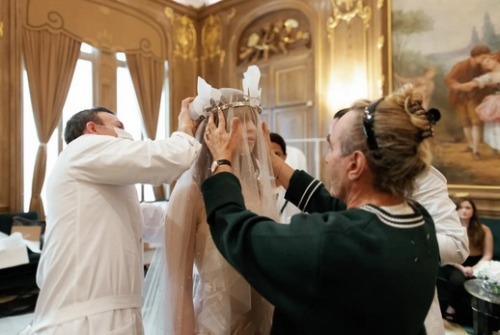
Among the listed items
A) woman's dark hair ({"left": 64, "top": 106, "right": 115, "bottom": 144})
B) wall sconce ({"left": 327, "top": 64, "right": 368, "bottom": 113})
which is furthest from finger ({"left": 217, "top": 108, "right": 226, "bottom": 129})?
wall sconce ({"left": 327, "top": 64, "right": 368, "bottom": 113})

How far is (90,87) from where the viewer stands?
5395 mm

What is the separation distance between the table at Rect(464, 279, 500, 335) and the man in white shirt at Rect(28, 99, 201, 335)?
2.47 metres

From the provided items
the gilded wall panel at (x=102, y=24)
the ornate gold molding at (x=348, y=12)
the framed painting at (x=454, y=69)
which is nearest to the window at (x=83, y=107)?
the gilded wall panel at (x=102, y=24)

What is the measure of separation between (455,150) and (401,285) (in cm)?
387

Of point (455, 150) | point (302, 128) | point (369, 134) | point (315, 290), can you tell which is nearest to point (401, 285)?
point (315, 290)

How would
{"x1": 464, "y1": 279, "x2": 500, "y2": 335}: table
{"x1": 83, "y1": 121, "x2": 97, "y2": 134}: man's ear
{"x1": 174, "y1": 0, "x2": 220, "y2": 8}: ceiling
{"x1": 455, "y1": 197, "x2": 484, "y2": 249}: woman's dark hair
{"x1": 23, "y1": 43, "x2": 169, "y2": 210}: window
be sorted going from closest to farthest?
{"x1": 83, "y1": 121, "x2": 97, "y2": 134}: man's ear < {"x1": 464, "y1": 279, "x2": 500, "y2": 335}: table < {"x1": 455, "y1": 197, "x2": 484, "y2": 249}: woman's dark hair < {"x1": 23, "y1": 43, "x2": 169, "y2": 210}: window < {"x1": 174, "y1": 0, "x2": 220, "y2": 8}: ceiling

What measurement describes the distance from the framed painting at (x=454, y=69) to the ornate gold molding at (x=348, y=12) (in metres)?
0.30

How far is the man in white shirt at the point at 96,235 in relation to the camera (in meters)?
1.16

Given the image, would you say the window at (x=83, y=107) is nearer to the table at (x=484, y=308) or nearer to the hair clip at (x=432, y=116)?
the table at (x=484, y=308)

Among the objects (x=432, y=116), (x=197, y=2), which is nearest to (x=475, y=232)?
(x=432, y=116)

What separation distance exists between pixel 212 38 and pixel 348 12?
2421mm

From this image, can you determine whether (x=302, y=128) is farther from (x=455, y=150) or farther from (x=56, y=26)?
(x=56, y=26)

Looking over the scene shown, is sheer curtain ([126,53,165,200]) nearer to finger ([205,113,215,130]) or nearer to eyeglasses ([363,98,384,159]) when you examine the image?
finger ([205,113,215,130])

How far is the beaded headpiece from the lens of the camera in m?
1.29
